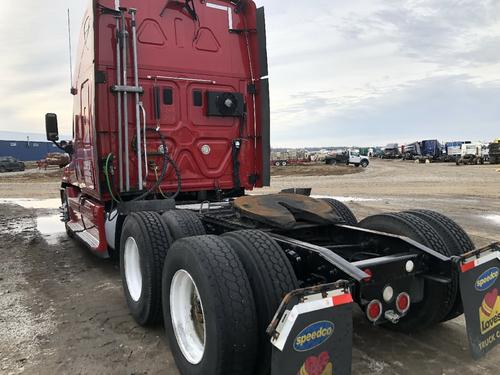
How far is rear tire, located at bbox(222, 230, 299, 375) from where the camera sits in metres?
2.68

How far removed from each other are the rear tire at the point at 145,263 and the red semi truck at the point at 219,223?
0.5 inches

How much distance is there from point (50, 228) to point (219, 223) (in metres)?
6.69

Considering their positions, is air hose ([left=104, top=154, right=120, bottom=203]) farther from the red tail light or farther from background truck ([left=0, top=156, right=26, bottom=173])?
background truck ([left=0, top=156, right=26, bottom=173])

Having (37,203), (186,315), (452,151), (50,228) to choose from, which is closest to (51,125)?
(50,228)

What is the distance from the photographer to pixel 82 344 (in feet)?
12.2

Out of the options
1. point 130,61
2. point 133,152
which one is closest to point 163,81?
point 130,61

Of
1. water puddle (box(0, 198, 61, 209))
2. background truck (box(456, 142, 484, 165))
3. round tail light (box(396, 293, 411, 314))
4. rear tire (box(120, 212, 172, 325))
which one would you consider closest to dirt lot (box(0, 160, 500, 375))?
rear tire (box(120, 212, 172, 325))

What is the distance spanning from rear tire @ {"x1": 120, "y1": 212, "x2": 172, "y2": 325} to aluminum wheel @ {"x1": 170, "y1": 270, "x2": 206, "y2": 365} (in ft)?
1.88

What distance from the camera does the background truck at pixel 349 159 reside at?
4812cm

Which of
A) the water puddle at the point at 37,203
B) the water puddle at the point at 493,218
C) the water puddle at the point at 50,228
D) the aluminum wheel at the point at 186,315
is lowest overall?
the water puddle at the point at 493,218

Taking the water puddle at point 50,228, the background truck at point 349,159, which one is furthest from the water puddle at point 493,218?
the background truck at point 349,159

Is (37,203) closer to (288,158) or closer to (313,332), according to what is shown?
(313,332)

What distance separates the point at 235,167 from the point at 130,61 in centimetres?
188

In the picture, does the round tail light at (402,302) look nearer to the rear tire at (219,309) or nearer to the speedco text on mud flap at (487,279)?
the speedco text on mud flap at (487,279)
